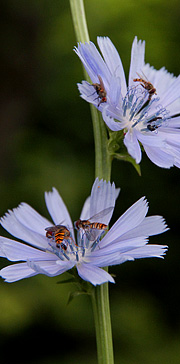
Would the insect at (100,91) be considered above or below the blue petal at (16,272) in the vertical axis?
above

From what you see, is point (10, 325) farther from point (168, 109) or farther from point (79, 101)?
point (168, 109)

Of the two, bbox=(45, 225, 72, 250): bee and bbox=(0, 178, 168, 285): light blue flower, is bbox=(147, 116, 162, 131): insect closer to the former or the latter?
bbox=(0, 178, 168, 285): light blue flower

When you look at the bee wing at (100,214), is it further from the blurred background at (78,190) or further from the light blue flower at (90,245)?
the blurred background at (78,190)

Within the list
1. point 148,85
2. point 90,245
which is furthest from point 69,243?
point 148,85

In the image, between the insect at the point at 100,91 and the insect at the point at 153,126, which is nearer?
the insect at the point at 100,91

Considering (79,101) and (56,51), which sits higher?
(56,51)

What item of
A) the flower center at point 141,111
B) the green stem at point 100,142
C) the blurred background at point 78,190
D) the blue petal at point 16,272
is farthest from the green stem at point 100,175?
the blurred background at point 78,190

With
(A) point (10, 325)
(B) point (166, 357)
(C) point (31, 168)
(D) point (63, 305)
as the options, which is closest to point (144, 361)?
(B) point (166, 357)

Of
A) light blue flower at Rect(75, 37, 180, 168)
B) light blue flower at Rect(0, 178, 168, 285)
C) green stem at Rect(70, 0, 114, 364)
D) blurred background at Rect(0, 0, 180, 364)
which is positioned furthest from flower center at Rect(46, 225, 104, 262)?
blurred background at Rect(0, 0, 180, 364)
